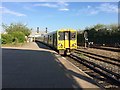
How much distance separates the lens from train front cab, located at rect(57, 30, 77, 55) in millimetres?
31844

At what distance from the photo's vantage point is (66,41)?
32250mm

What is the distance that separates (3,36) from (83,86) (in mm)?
52482

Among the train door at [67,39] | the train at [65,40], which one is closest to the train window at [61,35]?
the train at [65,40]

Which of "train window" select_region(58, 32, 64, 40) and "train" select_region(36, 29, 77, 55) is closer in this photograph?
"train" select_region(36, 29, 77, 55)

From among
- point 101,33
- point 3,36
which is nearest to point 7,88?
point 3,36

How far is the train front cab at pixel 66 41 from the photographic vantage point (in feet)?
104

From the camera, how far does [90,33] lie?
70.5 m

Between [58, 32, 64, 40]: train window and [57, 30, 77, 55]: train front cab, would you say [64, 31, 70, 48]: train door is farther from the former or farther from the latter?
[58, 32, 64, 40]: train window

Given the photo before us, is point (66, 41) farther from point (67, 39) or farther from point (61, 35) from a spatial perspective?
point (61, 35)

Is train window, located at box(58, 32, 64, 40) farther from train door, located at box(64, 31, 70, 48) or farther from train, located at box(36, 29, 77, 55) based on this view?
train door, located at box(64, 31, 70, 48)

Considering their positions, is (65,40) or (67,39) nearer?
(65,40)

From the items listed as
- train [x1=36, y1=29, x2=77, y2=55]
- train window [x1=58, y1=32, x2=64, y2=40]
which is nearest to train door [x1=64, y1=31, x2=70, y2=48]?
train [x1=36, y1=29, x2=77, y2=55]

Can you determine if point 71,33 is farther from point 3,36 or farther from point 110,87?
point 3,36

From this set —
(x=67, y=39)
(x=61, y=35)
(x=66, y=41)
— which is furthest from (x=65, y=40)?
(x=61, y=35)
